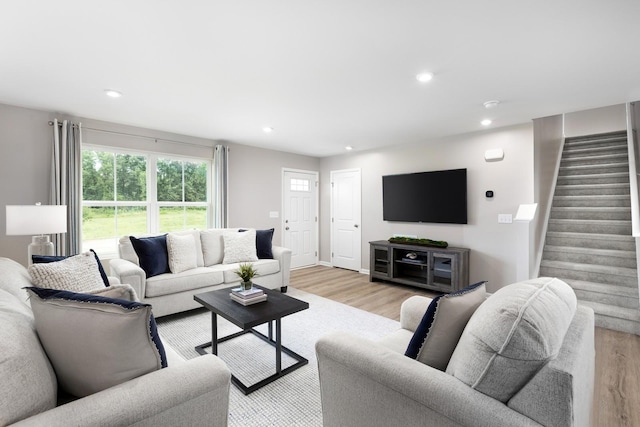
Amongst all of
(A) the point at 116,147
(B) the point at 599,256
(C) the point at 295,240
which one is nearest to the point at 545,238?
(B) the point at 599,256

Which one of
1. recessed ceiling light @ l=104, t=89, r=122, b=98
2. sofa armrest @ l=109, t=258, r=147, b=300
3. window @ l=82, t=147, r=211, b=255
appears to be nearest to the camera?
recessed ceiling light @ l=104, t=89, r=122, b=98

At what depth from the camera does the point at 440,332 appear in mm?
1277

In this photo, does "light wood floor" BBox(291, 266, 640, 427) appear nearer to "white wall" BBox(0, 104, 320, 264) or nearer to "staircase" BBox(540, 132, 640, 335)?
"staircase" BBox(540, 132, 640, 335)

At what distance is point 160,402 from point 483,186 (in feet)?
14.7

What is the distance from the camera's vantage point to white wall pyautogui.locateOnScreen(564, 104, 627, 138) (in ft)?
19.4

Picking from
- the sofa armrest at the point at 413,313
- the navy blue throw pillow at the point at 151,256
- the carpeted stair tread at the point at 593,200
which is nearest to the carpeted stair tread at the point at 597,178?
the carpeted stair tread at the point at 593,200

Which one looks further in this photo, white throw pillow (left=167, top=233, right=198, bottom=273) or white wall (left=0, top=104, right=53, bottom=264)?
white throw pillow (left=167, top=233, right=198, bottom=273)

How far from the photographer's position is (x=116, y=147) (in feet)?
13.1

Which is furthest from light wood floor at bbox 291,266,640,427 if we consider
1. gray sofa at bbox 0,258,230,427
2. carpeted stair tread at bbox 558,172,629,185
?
carpeted stair tread at bbox 558,172,629,185

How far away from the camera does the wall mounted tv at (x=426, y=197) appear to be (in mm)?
4461

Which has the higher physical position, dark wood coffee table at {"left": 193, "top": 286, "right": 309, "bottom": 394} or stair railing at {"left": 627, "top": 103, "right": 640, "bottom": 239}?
stair railing at {"left": 627, "top": 103, "right": 640, "bottom": 239}

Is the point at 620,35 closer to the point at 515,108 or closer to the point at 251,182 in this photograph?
the point at 515,108

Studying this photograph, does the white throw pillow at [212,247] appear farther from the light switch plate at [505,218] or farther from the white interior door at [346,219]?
the light switch plate at [505,218]

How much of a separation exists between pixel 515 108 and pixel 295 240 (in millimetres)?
4215
